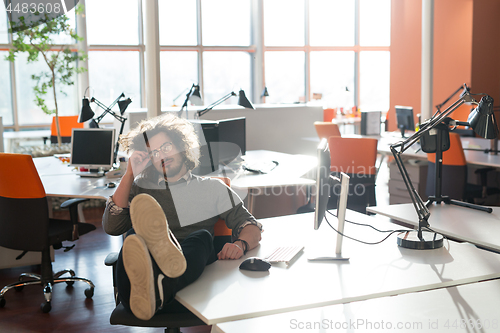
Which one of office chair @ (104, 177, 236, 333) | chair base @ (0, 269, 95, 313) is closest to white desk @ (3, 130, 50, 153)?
chair base @ (0, 269, 95, 313)

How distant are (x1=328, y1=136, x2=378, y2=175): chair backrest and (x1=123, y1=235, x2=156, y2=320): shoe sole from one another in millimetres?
2988

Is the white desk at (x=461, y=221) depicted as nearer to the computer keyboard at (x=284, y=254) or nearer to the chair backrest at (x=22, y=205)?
the computer keyboard at (x=284, y=254)

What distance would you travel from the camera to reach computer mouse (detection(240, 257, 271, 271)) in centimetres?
163

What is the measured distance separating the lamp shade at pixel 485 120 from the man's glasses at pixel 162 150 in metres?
1.29

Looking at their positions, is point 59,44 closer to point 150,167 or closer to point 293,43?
point 293,43

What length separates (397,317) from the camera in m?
1.30

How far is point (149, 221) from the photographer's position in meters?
1.43

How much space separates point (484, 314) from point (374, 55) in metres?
10.2

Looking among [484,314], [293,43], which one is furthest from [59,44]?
[484,314]

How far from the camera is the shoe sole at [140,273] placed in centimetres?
140

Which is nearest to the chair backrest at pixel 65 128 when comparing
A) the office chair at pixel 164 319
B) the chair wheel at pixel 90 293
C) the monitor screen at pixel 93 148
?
the monitor screen at pixel 93 148

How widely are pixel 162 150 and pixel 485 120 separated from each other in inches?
53.2

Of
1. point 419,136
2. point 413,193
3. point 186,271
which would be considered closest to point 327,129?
point 419,136

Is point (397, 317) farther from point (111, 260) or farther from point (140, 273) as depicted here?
point (111, 260)
